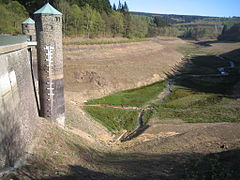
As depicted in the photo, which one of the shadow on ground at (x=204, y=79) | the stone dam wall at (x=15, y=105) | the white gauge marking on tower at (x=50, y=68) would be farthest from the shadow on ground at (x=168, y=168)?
the shadow on ground at (x=204, y=79)

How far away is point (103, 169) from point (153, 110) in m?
19.2

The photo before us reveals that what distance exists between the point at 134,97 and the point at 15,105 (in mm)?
26194

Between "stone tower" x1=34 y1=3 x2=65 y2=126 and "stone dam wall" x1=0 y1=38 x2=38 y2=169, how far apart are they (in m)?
1.19

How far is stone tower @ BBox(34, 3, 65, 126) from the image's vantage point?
58.6ft

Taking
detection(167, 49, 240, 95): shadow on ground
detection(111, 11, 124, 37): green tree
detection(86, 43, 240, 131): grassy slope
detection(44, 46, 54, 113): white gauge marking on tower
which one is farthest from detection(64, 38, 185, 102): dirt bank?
detection(44, 46, 54, 113): white gauge marking on tower

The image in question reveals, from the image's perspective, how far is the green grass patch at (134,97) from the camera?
35344 mm

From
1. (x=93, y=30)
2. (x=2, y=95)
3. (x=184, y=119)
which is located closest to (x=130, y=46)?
(x=93, y=30)

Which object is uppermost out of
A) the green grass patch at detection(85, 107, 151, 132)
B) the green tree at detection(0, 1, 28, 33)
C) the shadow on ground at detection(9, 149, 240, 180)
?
the green tree at detection(0, 1, 28, 33)

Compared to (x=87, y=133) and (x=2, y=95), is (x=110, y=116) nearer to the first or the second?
(x=87, y=133)

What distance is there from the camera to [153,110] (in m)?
32.0

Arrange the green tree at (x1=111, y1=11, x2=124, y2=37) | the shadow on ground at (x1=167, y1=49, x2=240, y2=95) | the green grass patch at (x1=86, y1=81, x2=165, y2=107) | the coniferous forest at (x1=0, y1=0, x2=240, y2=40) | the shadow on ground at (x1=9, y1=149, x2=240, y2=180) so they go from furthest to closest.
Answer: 1. the green tree at (x1=111, y1=11, x2=124, y2=37)
2. the shadow on ground at (x1=167, y1=49, x2=240, y2=95)
3. the coniferous forest at (x1=0, y1=0, x2=240, y2=40)
4. the green grass patch at (x1=86, y1=81, x2=165, y2=107)
5. the shadow on ground at (x1=9, y1=149, x2=240, y2=180)

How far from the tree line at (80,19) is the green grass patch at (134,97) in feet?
75.6

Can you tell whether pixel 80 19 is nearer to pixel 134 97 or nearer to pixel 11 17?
pixel 11 17

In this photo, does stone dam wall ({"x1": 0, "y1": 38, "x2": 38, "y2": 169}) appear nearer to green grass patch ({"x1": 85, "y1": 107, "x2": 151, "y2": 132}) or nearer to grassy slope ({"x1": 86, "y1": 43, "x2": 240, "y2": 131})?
green grass patch ({"x1": 85, "y1": 107, "x2": 151, "y2": 132})
